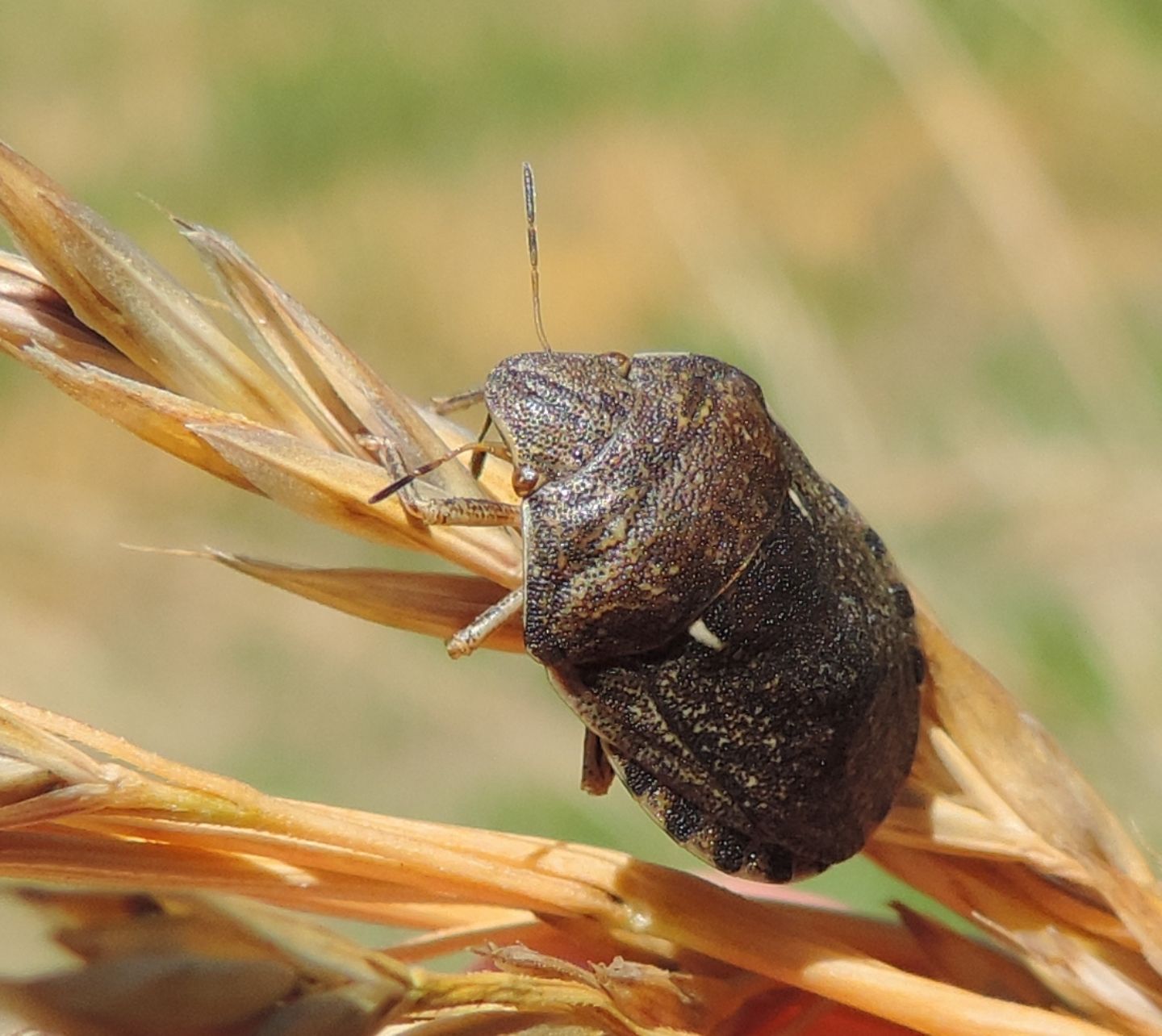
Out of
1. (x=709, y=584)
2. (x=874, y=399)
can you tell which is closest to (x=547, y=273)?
(x=874, y=399)

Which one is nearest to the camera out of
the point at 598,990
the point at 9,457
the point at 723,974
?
the point at 598,990

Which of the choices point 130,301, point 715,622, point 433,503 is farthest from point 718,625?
→ point 130,301

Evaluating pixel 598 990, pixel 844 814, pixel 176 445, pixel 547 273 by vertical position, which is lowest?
pixel 598 990

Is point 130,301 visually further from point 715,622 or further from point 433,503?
point 715,622

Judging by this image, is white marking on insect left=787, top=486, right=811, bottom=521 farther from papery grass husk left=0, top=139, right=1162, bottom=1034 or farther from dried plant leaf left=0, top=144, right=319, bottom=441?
dried plant leaf left=0, top=144, right=319, bottom=441

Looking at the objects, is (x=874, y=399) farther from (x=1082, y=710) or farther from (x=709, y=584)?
(x=709, y=584)

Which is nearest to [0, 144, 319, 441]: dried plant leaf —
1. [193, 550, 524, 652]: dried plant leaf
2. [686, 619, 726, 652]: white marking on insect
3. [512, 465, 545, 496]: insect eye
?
[193, 550, 524, 652]: dried plant leaf
